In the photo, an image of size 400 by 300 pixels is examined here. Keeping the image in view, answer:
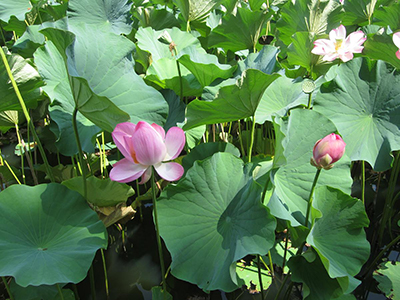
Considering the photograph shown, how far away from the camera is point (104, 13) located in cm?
219

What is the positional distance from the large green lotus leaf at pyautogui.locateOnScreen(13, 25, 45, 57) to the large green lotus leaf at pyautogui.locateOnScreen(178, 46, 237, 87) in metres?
0.89

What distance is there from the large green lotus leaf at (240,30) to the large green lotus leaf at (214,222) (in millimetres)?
1021

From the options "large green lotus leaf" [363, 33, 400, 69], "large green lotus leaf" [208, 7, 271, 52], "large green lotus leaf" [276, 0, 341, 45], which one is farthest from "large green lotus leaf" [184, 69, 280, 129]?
"large green lotus leaf" [276, 0, 341, 45]

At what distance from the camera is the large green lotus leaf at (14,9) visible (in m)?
2.41

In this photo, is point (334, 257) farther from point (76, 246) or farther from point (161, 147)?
point (76, 246)

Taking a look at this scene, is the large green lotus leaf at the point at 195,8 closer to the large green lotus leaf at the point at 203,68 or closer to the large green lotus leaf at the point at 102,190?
the large green lotus leaf at the point at 203,68

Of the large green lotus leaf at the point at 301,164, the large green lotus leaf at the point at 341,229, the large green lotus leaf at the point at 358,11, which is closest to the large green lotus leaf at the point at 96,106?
the large green lotus leaf at the point at 301,164

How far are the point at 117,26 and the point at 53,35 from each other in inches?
52.8

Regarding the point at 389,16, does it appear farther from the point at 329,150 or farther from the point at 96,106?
the point at 96,106

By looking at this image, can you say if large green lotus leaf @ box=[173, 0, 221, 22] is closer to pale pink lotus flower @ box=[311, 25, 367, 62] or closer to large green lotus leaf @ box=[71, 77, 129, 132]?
pale pink lotus flower @ box=[311, 25, 367, 62]

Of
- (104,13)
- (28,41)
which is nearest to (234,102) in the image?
(28,41)

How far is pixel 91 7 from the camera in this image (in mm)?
2137

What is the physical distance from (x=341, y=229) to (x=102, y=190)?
85 centimetres

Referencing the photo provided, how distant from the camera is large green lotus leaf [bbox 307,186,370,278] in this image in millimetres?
1025
